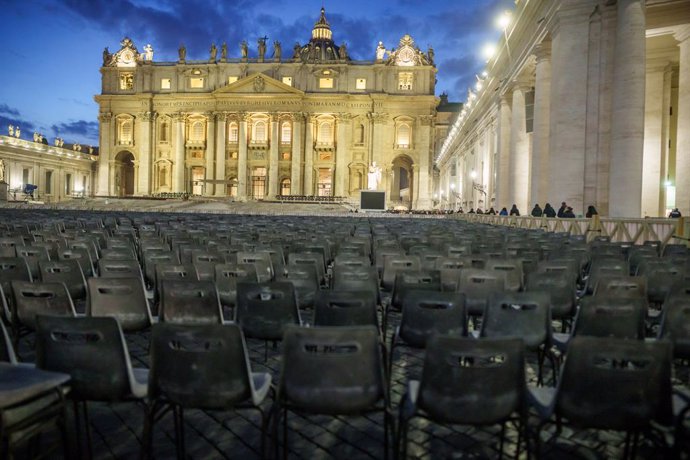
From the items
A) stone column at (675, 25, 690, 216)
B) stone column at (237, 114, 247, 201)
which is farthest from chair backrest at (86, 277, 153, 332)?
stone column at (237, 114, 247, 201)

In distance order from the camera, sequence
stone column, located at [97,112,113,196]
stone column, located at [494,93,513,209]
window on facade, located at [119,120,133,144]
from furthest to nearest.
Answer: window on facade, located at [119,120,133,144] < stone column, located at [97,112,113,196] < stone column, located at [494,93,513,209]

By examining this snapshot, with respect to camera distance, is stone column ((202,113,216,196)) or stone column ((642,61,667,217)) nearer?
stone column ((642,61,667,217))

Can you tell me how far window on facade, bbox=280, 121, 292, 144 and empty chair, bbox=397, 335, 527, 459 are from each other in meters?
74.8

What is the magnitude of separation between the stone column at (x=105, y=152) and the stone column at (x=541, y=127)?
233 ft

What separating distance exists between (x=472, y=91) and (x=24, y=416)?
5398 centimetres

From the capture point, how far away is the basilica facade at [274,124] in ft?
244

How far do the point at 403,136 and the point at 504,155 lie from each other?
41.8m

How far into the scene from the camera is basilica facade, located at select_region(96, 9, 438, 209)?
74500 millimetres

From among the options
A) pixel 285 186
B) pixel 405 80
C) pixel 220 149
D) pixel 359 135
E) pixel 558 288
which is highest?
pixel 405 80

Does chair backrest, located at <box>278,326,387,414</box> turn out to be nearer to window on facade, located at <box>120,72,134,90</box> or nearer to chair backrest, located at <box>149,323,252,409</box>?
chair backrest, located at <box>149,323,252,409</box>

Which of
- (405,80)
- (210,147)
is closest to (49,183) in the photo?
(210,147)

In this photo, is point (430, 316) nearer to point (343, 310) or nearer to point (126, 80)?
point (343, 310)

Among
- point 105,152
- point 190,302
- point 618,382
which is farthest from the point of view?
point 105,152

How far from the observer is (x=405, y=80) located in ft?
251
